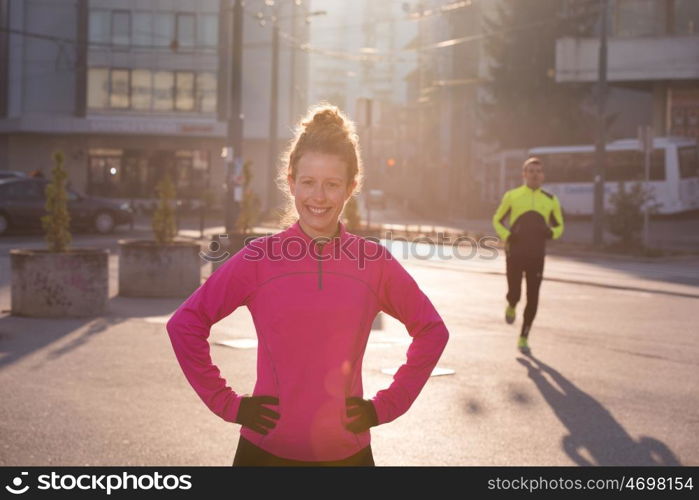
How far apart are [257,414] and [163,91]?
60206mm

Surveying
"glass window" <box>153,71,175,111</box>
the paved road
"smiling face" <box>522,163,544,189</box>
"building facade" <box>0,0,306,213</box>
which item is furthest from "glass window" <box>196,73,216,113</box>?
"smiling face" <box>522,163,544,189</box>

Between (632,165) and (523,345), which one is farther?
(632,165)

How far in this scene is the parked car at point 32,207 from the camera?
32.8m

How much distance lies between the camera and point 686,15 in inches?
1902

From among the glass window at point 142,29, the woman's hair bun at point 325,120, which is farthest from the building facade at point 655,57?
the woman's hair bun at point 325,120

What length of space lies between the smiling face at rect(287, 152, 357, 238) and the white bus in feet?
132

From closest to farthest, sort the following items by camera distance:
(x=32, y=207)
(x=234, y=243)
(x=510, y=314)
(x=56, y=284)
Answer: (x=510, y=314), (x=56, y=284), (x=234, y=243), (x=32, y=207)

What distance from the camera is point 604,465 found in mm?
6785

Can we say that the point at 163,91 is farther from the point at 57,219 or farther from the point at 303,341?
the point at 303,341

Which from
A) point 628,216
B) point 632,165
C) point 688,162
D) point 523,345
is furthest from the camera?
point 632,165

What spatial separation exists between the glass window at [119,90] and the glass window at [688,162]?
97.5 ft

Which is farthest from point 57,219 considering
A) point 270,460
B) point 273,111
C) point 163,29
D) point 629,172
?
point 163,29

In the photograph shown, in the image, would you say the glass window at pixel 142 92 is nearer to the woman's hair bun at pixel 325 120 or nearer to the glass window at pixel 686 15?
the glass window at pixel 686 15

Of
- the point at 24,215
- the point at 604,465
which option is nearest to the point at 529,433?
the point at 604,465
